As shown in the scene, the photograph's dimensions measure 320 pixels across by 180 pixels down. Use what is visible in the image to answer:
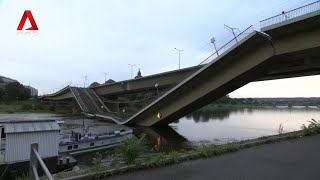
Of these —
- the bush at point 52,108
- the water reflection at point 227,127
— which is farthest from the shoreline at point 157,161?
the bush at point 52,108

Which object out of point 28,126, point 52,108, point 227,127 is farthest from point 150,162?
point 52,108

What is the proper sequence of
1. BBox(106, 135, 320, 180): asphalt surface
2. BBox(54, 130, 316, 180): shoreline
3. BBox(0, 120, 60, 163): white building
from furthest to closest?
BBox(0, 120, 60, 163): white building < BBox(106, 135, 320, 180): asphalt surface < BBox(54, 130, 316, 180): shoreline

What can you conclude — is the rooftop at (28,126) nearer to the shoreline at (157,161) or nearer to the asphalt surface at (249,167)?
the shoreline at (157,161)

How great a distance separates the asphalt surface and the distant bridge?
47.1 ft

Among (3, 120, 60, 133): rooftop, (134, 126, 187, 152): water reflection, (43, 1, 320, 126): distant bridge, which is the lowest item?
(134, 126, 187, 152): water reflection

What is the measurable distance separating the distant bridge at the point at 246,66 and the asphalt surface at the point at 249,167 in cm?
1436

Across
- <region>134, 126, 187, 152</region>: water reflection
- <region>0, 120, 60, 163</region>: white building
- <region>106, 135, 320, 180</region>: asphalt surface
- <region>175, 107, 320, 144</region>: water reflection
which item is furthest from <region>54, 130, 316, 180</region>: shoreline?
<region>175, 107, 320, 144</region>: water reflection

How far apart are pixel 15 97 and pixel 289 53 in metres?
108

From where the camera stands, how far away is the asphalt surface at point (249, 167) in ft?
26.1

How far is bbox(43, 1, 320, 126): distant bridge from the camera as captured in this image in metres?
24.0

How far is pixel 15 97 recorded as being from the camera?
112 meters

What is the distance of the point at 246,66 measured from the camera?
28531 millimetres

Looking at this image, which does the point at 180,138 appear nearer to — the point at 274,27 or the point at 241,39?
the point at 241,39

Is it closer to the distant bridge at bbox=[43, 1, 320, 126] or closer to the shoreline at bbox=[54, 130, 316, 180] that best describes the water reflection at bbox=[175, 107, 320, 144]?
the distant bridge at bbox=[43, 1, 320, 126]
